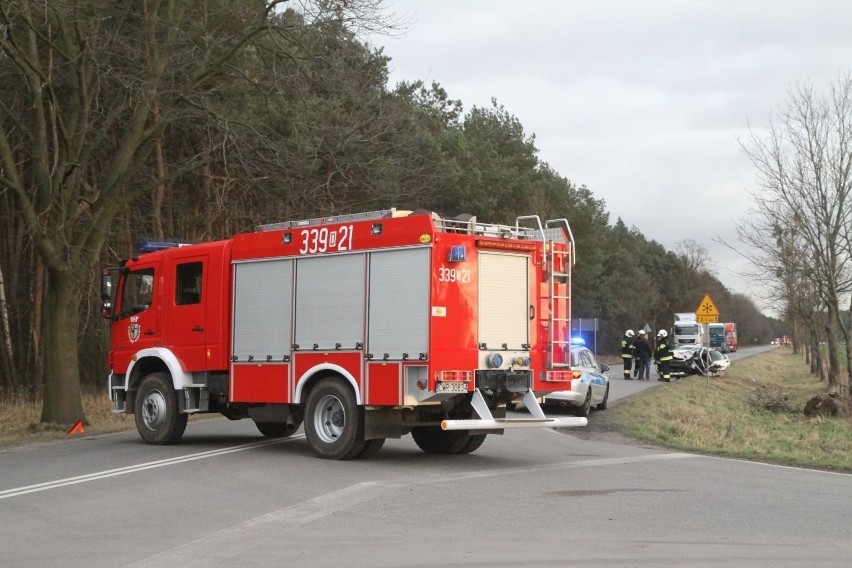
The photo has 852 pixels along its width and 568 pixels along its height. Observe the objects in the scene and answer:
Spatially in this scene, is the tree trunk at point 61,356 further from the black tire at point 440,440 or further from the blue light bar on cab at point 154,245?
the black tire at point 440,440

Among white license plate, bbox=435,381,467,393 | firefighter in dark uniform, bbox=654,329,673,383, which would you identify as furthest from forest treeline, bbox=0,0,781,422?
firefighter in dark uniform, bbox=654,329,673,383

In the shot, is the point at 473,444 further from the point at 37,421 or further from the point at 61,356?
the point at 37,421

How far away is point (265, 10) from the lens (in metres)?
18.7

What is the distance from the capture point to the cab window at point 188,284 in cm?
1505

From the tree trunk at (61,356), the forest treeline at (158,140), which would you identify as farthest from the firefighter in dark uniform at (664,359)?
the tree trunk at (61,356)

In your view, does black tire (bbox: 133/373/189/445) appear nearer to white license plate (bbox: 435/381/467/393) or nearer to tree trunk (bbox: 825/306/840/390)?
white license plate (bbox: 435/381/467/393)

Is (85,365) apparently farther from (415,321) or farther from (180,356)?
(415,321)

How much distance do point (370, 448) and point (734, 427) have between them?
1075 centimetres

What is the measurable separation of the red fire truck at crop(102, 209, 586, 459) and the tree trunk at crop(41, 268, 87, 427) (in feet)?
14.3

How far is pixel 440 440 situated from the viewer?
47.0 feet

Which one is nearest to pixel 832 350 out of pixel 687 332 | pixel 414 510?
pixel 414 510

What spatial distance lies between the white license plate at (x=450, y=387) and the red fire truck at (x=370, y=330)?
0.6 inches

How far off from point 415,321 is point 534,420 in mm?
2029

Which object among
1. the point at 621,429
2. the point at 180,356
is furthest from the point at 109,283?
the point at 621,429
